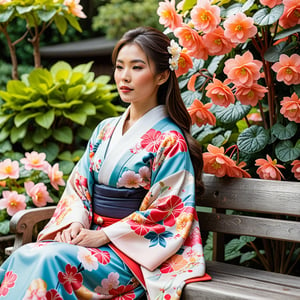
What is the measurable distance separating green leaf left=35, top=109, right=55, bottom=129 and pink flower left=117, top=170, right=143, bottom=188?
144cm

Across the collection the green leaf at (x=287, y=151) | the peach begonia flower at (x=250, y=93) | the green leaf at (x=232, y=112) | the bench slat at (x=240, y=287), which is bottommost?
the bench slat at (x=240, y=287)

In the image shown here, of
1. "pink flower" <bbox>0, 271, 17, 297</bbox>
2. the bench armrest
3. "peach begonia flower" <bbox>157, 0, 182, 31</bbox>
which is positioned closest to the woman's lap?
"pink flower" <bbox>0, 271, 17, 297</bbox>

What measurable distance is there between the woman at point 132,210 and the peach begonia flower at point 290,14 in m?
0.53

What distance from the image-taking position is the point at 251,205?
2.62m

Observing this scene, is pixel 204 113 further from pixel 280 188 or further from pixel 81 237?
pixel 81 237

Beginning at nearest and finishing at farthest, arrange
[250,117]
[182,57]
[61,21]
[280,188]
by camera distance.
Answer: [280,188], [182,57], [250,117], [61,21]

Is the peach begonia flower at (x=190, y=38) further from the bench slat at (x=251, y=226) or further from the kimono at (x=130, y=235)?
the bench slat at (x=251, y=226)

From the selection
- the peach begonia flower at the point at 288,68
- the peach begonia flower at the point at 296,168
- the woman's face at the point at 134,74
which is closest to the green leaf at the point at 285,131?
the peach begonia flower at the point at 296,168

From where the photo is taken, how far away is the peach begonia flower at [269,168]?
2.67 m

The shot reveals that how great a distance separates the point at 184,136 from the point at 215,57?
646 mm

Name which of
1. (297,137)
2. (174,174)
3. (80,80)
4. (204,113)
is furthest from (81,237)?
(80,80)

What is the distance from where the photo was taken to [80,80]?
162 inches

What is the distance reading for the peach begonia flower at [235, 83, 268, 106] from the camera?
8.75ft

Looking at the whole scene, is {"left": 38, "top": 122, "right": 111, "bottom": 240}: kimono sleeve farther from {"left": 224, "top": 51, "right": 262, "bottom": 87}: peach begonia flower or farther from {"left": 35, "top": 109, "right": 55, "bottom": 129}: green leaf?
{"left": 35, "top": 109, "right": 55, "bottom": 129}: green leaf
